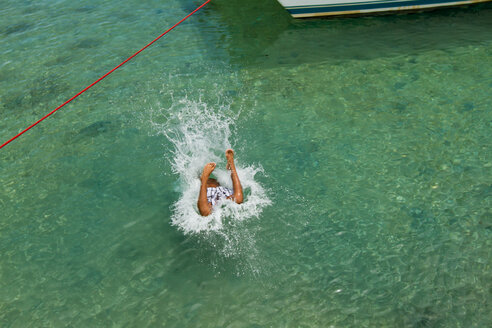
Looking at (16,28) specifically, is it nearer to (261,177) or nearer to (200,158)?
(200,158)

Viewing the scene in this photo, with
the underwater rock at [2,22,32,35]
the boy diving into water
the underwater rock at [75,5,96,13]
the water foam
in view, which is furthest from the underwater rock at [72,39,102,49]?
the boy diving into water

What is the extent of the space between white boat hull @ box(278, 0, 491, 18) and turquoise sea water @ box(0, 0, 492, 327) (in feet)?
0.70

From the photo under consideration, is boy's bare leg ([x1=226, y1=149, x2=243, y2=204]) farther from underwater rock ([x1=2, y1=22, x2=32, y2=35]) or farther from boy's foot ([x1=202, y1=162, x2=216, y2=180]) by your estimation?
underwater rock ([x1=2, y1=22, x2=32, y2=35])

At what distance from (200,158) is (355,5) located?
4.47 meters

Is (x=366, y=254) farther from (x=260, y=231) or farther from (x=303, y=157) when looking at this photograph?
(x=303, y=157)

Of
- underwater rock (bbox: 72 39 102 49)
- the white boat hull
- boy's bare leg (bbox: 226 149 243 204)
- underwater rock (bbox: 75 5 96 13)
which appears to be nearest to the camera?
boy's bare leg (bbox: 226 149 243 204)

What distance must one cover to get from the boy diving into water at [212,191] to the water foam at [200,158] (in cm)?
8

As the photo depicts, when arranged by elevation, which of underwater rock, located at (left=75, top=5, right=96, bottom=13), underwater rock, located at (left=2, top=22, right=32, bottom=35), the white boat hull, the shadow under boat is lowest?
the shadow under boat

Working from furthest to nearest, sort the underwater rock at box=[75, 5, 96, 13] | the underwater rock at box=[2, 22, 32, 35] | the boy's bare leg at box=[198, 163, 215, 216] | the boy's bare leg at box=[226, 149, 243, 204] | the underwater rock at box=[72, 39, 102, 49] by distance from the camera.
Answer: the underwater rock at box=[75, 5, 96, 13] → the underwater rock at box=[2, 22, 32, 35] → the underwater rock at box=[72, 39, 102, 49] → the boy's bare leg at box=[226, 149, 243, 204] → the boy's bare leg at box=[198, 163, 215, 216]

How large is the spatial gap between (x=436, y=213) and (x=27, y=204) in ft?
15.8

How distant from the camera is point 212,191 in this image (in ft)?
14.8

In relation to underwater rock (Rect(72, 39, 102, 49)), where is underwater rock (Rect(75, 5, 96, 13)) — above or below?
above

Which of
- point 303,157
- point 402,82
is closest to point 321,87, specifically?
point 402,82

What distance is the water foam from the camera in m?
4.50
